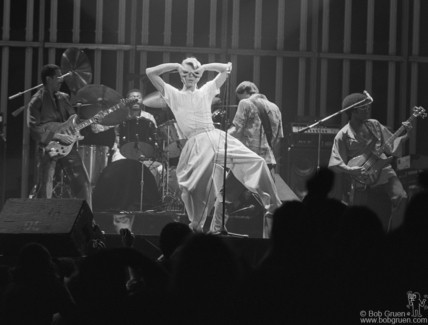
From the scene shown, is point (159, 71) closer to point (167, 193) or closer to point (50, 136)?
point (50, 136)

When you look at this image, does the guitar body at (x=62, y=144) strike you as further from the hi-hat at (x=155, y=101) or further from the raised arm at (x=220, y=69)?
the raised arm at (x=220, y=69)

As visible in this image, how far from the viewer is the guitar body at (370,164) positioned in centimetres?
1258

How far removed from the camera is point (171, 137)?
13.7 meters

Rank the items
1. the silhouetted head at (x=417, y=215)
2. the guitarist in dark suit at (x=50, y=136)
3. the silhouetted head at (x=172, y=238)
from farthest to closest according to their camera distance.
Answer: the guitarist in dark suit at (x=50, y=136)
the silhouetted head at (x=172, y=238)
the silhouetted head at (x=417, y=215)

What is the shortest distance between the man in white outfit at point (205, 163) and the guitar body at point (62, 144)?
5.67ft

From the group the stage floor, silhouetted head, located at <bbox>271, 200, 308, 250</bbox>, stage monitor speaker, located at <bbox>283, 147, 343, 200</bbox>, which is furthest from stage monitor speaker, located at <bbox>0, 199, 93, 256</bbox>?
stage monitor speaker, located at <bbox>283, 147, 343, 200</bbox>

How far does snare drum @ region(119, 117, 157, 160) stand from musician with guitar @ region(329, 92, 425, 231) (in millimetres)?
2845

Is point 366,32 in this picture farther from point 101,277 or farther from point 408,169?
Answer: point 101,277

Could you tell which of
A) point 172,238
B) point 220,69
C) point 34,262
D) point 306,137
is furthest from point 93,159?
point 34,262

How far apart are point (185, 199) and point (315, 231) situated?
8.20 metres

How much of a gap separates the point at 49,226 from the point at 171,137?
5770 millimetres

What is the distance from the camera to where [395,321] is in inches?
143

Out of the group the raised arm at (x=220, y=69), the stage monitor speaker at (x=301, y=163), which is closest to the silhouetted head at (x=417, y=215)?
the raised arm at (x=220, y=69)

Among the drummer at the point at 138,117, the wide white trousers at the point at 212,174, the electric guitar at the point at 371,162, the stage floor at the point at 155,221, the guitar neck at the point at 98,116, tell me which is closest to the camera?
the wide white trousers at the point at 212,174
